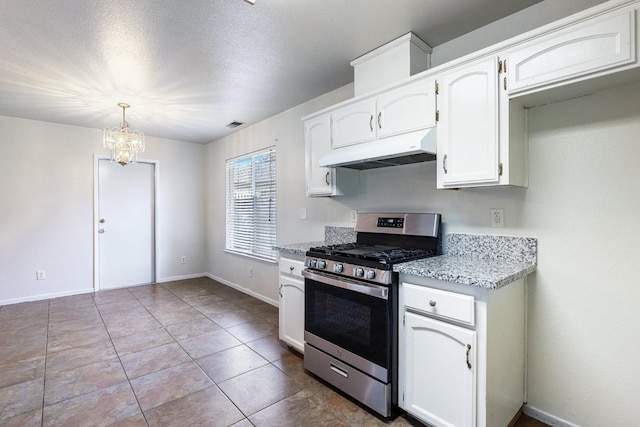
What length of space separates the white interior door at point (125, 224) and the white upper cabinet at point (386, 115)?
4.03 m

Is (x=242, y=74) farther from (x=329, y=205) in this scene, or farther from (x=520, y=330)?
(x=520, y=330)

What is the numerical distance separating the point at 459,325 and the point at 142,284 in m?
5.19

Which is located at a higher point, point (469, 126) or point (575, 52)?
point (575, 52)

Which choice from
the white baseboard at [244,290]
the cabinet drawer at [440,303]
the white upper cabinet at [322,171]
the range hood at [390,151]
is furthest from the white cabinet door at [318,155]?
the white baseboard at [244,290]

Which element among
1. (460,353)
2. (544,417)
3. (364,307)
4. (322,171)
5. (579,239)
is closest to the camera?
(460,353)

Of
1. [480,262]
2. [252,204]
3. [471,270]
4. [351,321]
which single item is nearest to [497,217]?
[480,262]

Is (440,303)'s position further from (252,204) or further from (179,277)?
(179,277)

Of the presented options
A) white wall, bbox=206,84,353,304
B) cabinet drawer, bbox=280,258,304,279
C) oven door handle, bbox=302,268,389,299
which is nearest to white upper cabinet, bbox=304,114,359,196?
white wall, bbox=206,84,353,304

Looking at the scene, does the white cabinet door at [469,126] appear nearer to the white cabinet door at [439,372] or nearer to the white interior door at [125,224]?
the white cabinet door at [439,372]

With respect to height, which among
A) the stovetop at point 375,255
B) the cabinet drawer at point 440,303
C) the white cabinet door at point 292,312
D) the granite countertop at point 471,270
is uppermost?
the stovetop at point 375,255

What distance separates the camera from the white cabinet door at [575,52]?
1367mm

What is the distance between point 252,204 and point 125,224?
2196mm

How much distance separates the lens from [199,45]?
2.36m

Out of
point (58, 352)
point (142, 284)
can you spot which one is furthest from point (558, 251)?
point (142, 284)
